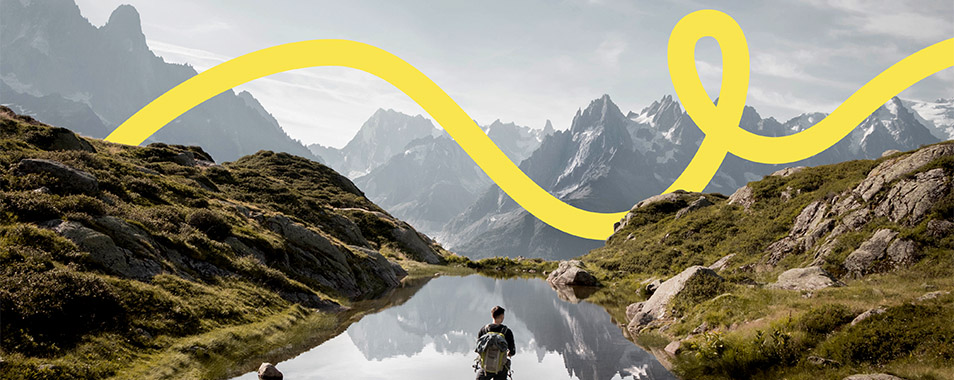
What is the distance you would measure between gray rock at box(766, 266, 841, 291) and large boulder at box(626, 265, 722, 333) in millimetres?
3547

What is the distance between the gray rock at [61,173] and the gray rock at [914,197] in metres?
48.2

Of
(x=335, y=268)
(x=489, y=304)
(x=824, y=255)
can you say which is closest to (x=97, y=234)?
(x=335, y=268)

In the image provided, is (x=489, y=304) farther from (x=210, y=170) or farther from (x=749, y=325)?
(x=210, y=170)

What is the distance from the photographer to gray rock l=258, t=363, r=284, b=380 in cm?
1761

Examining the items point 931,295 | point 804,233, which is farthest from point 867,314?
point 804,233

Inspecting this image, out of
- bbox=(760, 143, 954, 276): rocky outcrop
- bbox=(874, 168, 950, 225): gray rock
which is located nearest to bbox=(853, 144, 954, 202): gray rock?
bbox=(760, 143, 954, 276): rocky outcrop

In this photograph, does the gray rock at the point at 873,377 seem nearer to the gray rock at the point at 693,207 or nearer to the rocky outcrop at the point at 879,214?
A: the rocky outcrop at the point at 879,214

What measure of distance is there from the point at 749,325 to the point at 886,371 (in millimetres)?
6887

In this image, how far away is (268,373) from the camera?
696 inches

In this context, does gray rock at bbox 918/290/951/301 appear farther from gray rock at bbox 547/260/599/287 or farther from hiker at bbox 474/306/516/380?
gray rock at bbox 547/260/599/287

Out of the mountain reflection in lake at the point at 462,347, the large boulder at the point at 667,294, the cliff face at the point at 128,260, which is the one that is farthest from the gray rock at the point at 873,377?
the cliff face at the point at 128,260

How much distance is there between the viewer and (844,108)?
45.1 m

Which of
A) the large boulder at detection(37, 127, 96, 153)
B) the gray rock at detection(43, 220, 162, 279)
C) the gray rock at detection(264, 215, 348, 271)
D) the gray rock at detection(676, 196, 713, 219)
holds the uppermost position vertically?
the large boulder at detection(37, 127, 96, 153)

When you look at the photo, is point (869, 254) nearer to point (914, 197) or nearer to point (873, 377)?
point (914, 197)
